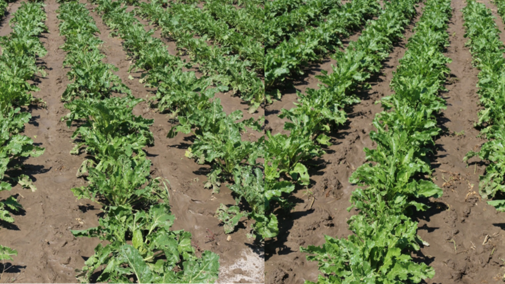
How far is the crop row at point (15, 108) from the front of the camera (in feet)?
16.5

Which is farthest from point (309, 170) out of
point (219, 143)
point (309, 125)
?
point (219, 143)

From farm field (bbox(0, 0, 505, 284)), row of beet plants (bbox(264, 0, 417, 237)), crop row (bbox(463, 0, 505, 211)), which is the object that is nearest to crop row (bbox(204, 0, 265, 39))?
farm field (bbox(0, 0, 505, 284))

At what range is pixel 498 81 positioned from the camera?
7.48m

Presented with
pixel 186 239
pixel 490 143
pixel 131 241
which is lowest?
pixel 131 241

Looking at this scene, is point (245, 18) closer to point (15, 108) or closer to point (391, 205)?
point (15, 108)

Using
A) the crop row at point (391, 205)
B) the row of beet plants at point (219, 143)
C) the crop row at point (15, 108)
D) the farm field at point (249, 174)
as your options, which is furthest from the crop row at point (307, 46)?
the crop row at point (15, 108)

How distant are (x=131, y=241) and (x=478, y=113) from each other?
20.7ft

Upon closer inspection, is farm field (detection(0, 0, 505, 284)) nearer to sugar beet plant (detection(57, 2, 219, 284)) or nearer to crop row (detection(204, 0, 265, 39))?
sugar beet plant (detection(57, 2, 219, 284))

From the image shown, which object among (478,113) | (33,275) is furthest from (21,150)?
(478,113)

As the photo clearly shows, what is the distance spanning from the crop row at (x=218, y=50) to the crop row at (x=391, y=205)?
101 inches

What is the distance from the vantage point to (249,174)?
17.7 ft

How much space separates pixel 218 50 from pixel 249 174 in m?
4.54

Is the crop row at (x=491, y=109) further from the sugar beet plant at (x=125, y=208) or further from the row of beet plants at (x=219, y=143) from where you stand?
the sugar beet plant at (x=125, y=208)

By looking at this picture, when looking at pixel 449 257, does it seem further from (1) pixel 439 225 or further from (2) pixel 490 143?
(2) pixel 490 143
